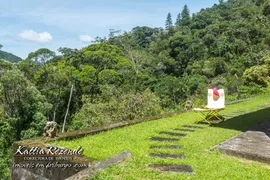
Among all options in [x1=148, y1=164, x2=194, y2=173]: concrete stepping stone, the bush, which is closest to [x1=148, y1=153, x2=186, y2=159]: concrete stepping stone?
[x1=148, y1=164, x2=194, y2=173]: concrete stepping stone

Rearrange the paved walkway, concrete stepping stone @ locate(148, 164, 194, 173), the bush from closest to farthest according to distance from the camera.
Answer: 1. concrete stepping stone @ locate(148, 164, 194, 173)
2. the paved walkway
3. the bush

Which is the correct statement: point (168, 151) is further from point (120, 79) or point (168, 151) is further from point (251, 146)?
point (120, 79)

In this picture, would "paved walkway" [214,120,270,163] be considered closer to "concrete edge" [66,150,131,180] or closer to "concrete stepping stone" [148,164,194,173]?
"concrete stepping stone" [148,164,194,173]

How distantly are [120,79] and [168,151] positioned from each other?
16298 millimetres

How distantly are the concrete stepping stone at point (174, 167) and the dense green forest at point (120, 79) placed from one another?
552cm

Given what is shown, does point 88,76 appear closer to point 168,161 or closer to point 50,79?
point 50,79

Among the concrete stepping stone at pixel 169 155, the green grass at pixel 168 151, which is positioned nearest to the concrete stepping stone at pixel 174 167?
the green grass at pixel 168 151

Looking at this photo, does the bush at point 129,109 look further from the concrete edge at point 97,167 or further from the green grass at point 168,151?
the concrete edge at point 97,167

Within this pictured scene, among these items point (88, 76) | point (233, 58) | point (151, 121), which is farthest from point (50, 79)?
point (233, 58)

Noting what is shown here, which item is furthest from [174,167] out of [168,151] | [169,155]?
[168,151]

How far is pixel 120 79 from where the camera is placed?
775 inches

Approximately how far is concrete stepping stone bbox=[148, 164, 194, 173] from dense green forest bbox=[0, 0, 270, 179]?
5518mm

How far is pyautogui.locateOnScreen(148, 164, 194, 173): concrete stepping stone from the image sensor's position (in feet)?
9.27

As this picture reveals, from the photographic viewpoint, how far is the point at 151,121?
616cm
